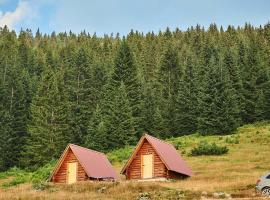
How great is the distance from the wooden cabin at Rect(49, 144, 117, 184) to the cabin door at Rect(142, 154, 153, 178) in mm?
4025

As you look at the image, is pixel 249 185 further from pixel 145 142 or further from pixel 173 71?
pixel 173 71

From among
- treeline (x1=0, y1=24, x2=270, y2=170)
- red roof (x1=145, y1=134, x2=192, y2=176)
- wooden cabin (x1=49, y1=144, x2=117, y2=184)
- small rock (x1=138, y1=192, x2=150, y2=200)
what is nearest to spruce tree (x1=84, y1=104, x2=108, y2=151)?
treeline (x1=0, y1=24, x2=270, y2=170)

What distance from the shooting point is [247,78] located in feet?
292

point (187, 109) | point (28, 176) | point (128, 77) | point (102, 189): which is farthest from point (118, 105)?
point (102, 189)

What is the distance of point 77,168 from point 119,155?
19.8 metres

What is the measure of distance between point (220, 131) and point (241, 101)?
10595mm

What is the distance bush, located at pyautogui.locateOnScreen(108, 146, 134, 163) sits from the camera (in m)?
63.2

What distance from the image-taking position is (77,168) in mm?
44969

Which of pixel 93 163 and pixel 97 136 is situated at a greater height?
pixel 97 136

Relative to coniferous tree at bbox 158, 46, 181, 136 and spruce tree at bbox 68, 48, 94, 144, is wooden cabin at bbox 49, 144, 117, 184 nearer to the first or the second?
spruce tree at bbox 68, 48, 94, 144

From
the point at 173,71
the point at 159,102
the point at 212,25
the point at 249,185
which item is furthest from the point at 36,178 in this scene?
the point at 212,25

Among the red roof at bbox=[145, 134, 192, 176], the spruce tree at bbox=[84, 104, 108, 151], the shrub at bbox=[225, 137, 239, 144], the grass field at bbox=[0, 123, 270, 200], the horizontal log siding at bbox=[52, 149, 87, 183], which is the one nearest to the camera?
the grass field at bbox=[0, 123, 270, 200]

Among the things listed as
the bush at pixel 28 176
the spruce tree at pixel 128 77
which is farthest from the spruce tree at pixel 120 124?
the bush at pixel 28 176

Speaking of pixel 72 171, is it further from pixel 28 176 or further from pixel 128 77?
pixel 128 77
